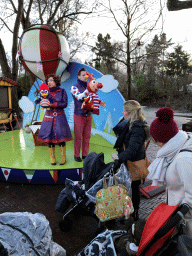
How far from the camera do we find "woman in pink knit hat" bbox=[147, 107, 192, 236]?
1515 mm

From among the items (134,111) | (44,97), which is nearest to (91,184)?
(134,111)

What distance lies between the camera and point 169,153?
161 centimetres

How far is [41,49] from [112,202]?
3.44 meters

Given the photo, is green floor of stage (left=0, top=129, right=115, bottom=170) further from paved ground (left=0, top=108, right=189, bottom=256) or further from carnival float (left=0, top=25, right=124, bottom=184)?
paved ground (left=0, top=108, right=189, bottom=256)

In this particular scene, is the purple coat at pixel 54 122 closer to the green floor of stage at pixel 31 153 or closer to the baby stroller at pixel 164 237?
Result: the green floor of stage at pixel 31 153

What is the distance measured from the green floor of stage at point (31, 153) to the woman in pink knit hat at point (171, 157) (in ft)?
7.70

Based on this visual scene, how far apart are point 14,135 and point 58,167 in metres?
3.42

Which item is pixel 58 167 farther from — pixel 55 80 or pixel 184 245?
pixel 184 245

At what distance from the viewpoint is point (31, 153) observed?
4711 millimetres

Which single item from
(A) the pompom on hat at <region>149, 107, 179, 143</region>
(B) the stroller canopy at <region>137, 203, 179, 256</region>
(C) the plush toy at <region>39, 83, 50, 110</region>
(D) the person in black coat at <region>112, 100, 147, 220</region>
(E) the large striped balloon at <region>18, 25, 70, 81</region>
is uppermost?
(E) the large striped balloon at <region>18, 25, 70, 81</region>

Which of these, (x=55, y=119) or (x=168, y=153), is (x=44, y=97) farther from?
(x=168, y=153)

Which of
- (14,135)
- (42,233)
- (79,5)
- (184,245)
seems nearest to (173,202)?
(184,245)

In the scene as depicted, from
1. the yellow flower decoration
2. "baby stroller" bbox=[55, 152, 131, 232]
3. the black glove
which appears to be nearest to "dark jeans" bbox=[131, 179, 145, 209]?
"baby stroller" bbox=[55, 152, 131, 232]

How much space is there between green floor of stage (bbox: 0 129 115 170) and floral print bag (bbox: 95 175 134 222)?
1.69 meters
